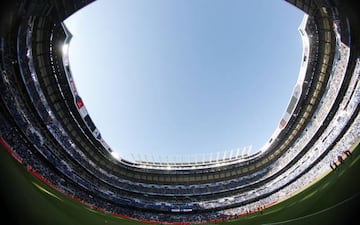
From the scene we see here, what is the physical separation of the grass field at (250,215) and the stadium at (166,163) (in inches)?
3.7

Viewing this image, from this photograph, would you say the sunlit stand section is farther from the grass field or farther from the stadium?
the grass field

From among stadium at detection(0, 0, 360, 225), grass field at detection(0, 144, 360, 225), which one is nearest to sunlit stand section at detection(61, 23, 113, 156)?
stadium at detection(0, 0, 360, 225)

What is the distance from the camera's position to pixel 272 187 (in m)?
31.8

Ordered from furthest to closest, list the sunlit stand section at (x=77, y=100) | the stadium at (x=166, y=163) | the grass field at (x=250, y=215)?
the sunlit stand section at (x=77, y=100), the stadium at (x=166, y=163), the grass field at (x=250, y=215)

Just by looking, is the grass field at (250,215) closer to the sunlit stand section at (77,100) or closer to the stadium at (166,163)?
the stadium at (166,163)

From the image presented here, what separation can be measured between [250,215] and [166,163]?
1697 centimetres

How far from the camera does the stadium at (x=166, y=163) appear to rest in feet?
46.6

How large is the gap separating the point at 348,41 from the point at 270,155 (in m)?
20.4

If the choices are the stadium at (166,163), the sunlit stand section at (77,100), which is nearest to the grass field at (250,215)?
the stadium at (166,163)

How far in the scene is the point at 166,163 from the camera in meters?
40.2

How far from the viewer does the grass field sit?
31.8ft

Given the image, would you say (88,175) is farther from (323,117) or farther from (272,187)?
(323,117)

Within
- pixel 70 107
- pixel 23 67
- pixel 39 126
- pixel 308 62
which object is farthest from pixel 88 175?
pixel 308 62

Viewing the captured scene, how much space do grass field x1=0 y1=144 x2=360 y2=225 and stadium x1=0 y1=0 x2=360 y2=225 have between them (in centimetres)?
9
